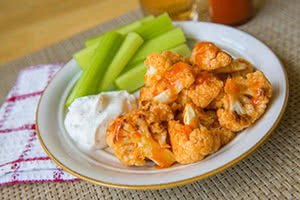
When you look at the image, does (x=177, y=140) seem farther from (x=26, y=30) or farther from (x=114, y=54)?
(x=26, y=30)

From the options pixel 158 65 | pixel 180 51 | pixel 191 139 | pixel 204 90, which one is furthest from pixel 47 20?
pixel 191 139

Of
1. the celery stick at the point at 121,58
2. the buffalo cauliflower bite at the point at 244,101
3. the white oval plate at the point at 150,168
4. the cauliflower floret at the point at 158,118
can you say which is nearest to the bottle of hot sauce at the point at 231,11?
the white oval plate at the point at 150,168

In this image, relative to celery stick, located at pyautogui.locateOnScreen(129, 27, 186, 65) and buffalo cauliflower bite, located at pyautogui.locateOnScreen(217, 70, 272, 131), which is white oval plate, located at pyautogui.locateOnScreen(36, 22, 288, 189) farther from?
celery stick, located at pyautogui.locateOnScreen(129, 27, 186, 65)

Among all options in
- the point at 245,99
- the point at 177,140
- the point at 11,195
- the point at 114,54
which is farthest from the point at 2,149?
the point at 245,99

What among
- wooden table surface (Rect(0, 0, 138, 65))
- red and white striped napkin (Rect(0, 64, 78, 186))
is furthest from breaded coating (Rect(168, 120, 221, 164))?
wooden table surface (Rect(0, 0, 138, 65))

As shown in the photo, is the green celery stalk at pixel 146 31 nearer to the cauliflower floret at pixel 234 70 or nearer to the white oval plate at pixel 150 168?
the white oval plate at pixel 150 168
